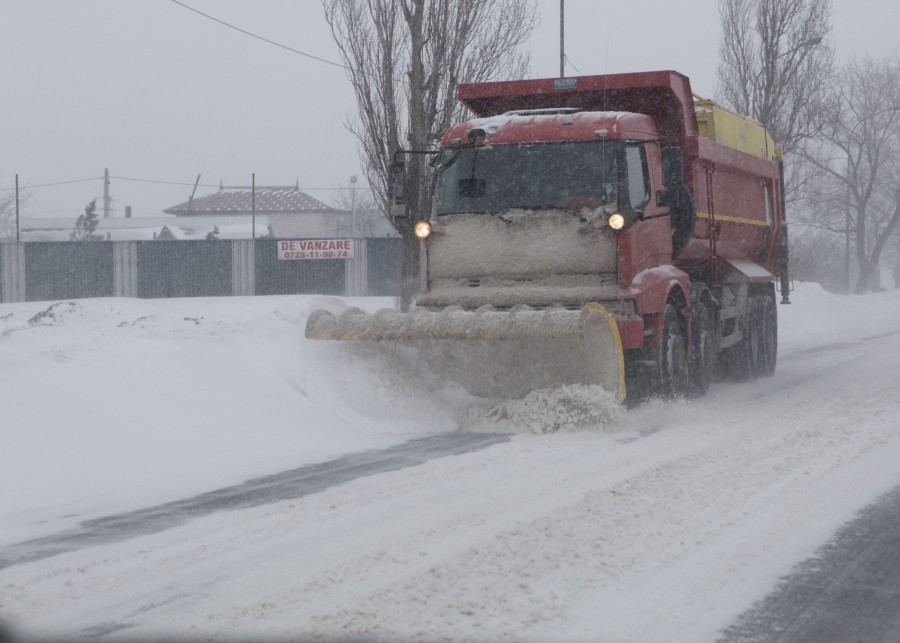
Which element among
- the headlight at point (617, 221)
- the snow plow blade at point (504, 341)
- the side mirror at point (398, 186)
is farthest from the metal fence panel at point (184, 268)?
the headlight at point (617, 221)

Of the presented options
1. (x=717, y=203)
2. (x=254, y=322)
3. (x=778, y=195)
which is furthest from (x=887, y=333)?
(x=254, y=322)

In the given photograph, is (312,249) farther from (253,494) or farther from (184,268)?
(253,494)

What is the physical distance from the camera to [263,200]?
328 ft

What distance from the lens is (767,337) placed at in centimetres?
1463

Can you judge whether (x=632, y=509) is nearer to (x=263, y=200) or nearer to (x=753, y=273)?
(x=753, y=273)

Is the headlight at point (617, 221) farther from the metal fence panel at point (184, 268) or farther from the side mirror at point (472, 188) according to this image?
the metal fence panel at point (184, 268)

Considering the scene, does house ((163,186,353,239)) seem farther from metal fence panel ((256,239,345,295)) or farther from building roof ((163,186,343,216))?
metal fence panel ((256,239,345,295))

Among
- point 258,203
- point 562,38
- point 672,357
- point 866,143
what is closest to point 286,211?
point 258,203

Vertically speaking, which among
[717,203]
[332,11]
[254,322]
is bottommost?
[254,322]

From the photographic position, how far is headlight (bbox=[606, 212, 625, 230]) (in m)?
9.27

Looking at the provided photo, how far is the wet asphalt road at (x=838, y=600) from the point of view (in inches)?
155

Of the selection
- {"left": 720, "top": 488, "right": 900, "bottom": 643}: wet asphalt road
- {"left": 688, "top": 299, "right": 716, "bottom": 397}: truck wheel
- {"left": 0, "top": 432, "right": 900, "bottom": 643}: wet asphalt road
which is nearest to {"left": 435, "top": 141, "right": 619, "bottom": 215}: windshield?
{"left": 688, "top": 299, "right": 716, "bottom": 397}: truck wheel

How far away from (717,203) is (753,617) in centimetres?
828

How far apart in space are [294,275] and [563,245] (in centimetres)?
2936
